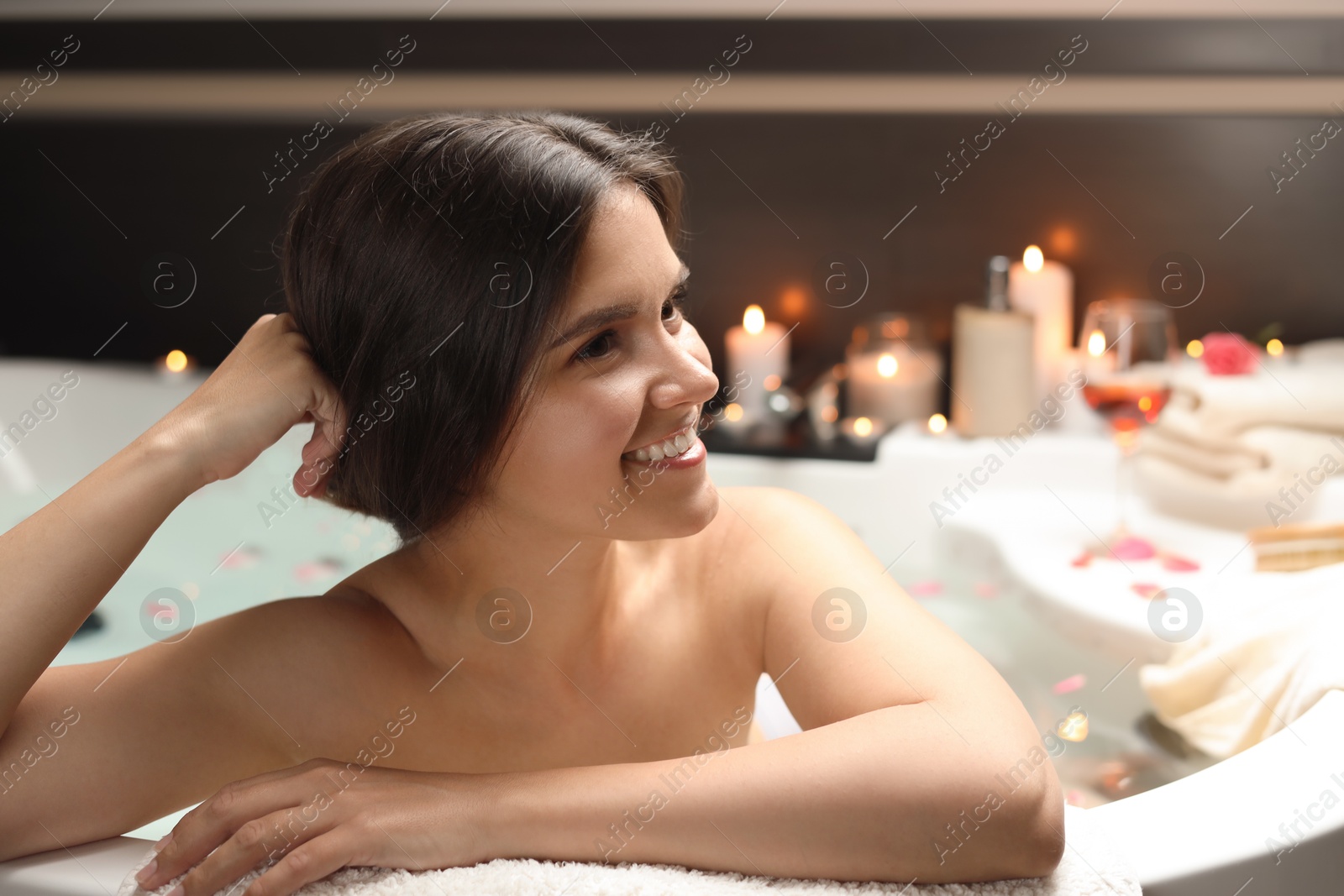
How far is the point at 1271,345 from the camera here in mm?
2123

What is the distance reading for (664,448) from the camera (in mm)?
888

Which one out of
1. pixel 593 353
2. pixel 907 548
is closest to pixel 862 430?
pixel 907 548

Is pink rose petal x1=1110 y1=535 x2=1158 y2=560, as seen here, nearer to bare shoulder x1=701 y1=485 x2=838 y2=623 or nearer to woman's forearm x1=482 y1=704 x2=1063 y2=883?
bare shoulder x1=701 y1=485 x2=838 y2=623

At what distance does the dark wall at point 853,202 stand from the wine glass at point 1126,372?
1.30 feet

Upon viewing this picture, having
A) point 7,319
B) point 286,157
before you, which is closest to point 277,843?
point 286,157

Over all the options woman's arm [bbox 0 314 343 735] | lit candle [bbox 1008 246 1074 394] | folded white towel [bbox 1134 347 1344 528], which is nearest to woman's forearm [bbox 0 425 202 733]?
woman's arm [bbox 0 314 343 735]

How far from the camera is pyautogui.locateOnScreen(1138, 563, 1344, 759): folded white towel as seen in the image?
1070 mm

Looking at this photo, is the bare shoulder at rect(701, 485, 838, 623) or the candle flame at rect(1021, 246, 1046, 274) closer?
the bare shoulder at rect(701, 485, 838, 623)

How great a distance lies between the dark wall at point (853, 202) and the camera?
214 cm

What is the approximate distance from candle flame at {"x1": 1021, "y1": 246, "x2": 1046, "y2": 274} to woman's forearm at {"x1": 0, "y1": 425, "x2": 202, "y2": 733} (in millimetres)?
1778

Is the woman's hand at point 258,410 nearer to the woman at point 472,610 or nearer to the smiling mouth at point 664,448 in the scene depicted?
the woman at point 472,610

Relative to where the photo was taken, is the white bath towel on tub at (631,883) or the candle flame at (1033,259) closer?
the white bath towel on tub at (631,883)

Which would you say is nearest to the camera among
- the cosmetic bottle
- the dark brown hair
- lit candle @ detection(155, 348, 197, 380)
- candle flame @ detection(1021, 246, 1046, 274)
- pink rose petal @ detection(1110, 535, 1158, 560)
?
the dark brown hair

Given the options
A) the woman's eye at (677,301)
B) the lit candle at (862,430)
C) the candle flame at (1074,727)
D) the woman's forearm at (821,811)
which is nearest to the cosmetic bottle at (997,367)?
the lit candle at (862,430)
